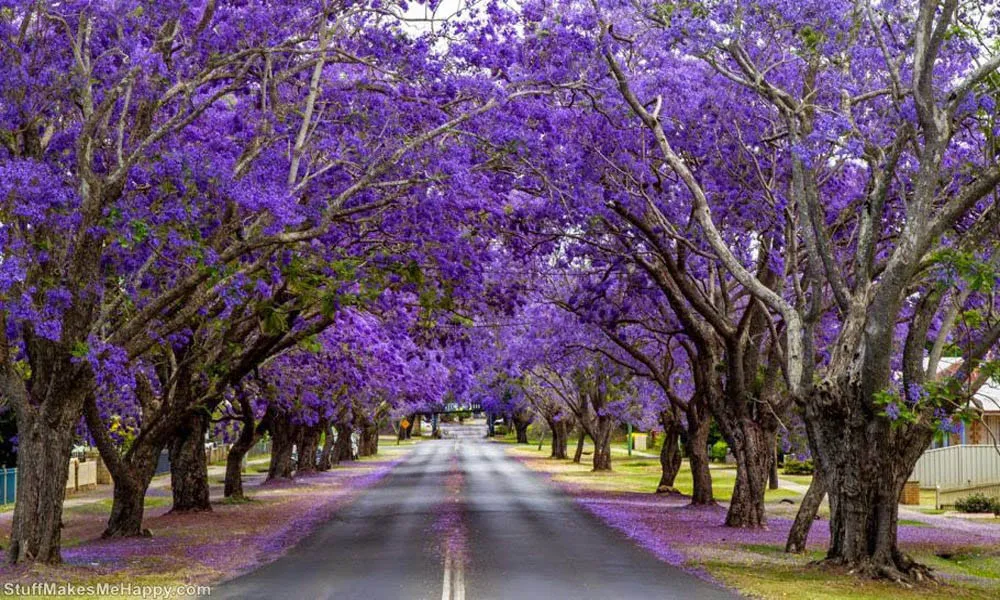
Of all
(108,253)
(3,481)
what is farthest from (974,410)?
(3,481)

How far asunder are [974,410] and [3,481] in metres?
29.2

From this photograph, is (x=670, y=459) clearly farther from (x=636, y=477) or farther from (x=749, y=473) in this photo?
(x=749, y=473)

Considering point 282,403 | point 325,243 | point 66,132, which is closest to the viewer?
point 66,132

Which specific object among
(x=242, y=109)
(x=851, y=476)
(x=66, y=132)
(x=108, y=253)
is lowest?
(x=851, y=476)

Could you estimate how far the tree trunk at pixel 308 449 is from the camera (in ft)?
187

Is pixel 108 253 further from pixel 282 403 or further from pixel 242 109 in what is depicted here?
pixel 282 403

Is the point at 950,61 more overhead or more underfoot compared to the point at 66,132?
more overhead

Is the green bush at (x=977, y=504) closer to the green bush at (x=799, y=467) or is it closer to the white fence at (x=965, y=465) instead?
the white fence at (x=965, y=465)

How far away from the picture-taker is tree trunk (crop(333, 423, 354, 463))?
2950 inches

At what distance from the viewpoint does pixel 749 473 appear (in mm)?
26562

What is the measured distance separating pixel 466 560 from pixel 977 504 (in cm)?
2003

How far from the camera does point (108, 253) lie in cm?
1920

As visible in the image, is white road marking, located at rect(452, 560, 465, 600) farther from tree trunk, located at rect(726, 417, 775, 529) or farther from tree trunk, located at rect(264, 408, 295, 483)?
tree trunk, located at rect(264, 408, 295, 483)

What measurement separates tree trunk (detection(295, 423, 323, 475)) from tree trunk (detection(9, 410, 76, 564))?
127ft
